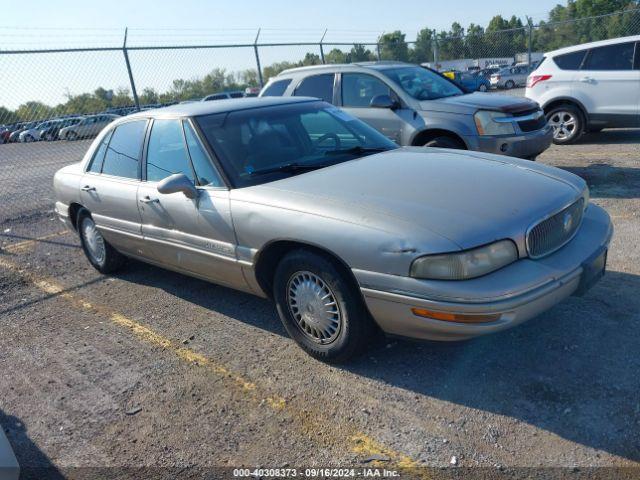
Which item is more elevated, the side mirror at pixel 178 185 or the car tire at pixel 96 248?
the side mirror at pixel 178 185

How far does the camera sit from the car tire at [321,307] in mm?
3287

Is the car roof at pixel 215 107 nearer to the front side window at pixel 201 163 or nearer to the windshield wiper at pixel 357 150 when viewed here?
the front side window at pixel 201 163

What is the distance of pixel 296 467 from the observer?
2.75 m

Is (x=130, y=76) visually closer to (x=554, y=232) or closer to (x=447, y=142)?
(x=447, y=142)

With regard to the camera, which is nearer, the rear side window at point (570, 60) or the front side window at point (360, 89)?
the front side window at point (360, 89)

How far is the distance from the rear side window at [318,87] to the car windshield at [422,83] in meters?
0.83

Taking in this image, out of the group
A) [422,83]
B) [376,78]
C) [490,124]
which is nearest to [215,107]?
[376,78]

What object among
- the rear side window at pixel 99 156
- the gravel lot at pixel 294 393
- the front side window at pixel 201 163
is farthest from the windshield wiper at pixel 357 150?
the rear side window at pixel 99 156

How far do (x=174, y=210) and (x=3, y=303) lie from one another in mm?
2370

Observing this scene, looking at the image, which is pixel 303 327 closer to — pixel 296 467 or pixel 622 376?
pixel 296 467

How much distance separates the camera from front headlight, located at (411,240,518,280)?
9.45 feet

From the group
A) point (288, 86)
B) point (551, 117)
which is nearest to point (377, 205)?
point (288, 86)

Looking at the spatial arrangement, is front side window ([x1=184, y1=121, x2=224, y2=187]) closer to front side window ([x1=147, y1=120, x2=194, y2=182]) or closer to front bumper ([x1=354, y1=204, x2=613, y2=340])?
front side window ([x1=147, y1=120, x2=194, y2=182])

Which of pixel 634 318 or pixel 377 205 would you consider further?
pixel 634 318
